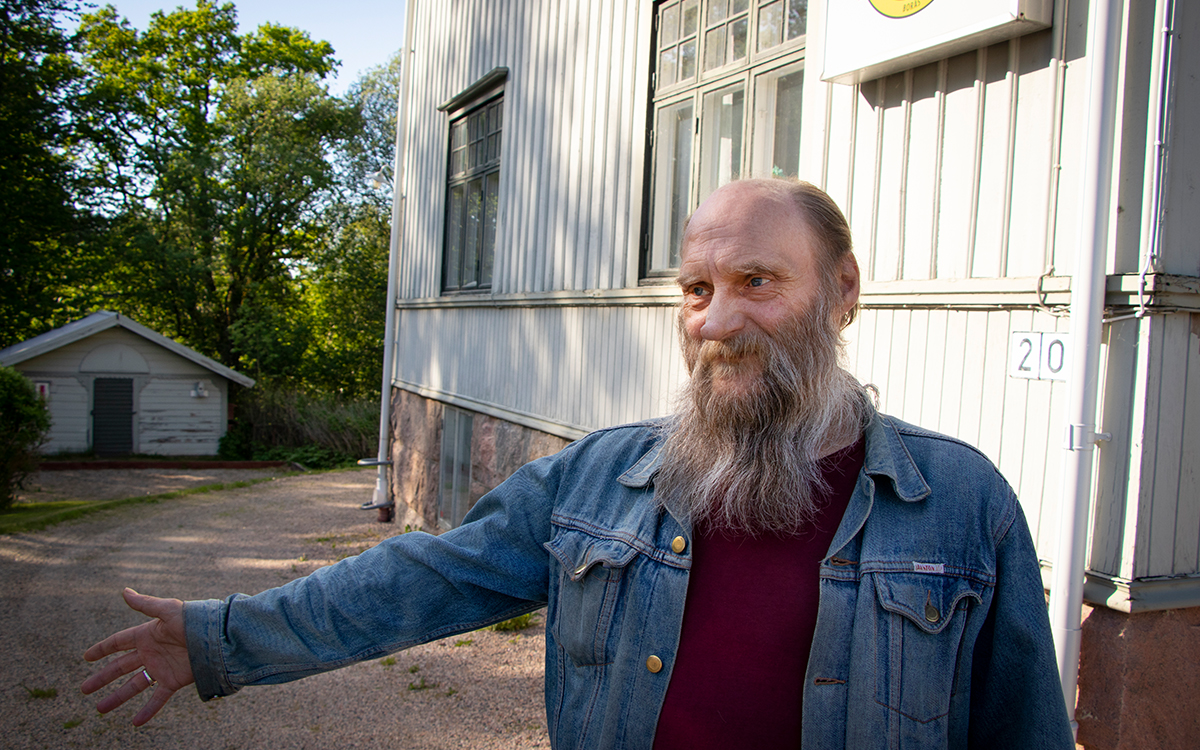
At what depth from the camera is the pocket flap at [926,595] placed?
1357mm

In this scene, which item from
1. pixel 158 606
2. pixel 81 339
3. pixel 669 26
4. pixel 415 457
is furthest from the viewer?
pixel 81 339

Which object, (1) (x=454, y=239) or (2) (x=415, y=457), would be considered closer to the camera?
(1) (x=454, y=239)

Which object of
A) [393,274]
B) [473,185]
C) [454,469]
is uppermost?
[473,185]

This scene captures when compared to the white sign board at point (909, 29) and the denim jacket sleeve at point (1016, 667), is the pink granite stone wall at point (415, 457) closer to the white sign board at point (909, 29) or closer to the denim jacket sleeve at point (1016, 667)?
the white sign board at point (909, 29)

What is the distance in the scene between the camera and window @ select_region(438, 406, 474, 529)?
26.9ft

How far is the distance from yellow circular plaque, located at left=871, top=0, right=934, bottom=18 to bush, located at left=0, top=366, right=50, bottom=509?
11.2 metres

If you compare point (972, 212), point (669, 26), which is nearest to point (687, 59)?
point (669, 26)

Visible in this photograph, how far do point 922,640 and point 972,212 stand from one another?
2169mm

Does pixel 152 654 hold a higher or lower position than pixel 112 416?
higher

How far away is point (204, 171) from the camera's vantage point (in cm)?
2838

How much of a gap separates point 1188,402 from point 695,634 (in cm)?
207

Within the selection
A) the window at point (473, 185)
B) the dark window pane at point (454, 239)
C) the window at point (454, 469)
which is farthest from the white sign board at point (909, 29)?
the dark window pane at point (454, 239)

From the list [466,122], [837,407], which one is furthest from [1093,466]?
[466,122]

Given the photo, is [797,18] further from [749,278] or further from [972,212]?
[749,278]
